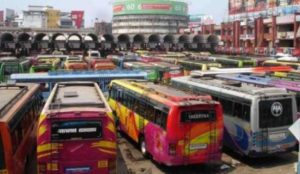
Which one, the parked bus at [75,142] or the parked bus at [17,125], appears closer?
the parked bus at [17,125]

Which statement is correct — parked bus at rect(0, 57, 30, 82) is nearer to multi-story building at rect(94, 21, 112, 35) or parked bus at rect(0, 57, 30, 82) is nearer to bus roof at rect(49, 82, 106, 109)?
bus roof at rect(49, 82, 106, 109)

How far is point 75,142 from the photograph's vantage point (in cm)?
994

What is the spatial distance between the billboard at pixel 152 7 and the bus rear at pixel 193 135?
13268cm

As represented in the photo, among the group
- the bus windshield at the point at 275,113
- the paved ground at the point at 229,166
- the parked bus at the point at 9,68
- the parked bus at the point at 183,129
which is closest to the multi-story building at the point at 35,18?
the parked bus at the point at 9,68

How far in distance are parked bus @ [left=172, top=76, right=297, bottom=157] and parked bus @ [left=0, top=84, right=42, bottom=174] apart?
21.4 ft

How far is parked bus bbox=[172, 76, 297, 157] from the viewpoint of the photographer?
13.4m

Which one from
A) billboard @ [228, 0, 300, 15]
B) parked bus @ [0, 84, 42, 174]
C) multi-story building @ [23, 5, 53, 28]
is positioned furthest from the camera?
multi-story building @ [23, 5, 53, 28]

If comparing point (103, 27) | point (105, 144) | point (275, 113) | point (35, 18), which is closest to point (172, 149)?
point (105, 144)

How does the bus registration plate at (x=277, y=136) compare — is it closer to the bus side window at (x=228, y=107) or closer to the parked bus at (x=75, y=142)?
the bus side window at (x=228, y=107)

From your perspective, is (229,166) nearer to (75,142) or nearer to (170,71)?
(75,142)

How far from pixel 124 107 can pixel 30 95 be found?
398 centimetres

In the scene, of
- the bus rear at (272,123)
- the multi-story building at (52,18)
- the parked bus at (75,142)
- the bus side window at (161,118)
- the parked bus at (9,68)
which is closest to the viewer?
the parked bus at (75,142)

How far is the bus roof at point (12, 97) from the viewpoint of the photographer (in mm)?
10384

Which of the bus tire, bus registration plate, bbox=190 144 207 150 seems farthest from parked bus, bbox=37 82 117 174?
the bus tire
